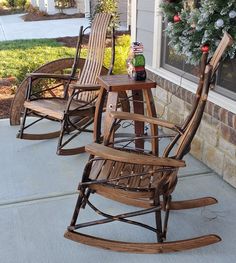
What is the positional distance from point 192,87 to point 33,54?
4.21 m

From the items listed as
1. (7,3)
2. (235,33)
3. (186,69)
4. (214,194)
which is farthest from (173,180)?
(7,3)

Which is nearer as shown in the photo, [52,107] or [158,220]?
[158,220]

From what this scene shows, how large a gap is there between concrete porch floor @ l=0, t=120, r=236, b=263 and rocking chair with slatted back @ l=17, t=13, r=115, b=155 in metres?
0.24

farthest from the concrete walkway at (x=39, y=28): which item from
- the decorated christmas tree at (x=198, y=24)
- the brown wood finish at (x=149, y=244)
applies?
the brown wood finish at (x=149, y=244)

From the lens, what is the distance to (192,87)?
2.88m

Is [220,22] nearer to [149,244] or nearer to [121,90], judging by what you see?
[121,90]

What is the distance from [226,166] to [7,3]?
15.9 metres

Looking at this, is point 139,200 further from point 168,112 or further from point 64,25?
point 64,25

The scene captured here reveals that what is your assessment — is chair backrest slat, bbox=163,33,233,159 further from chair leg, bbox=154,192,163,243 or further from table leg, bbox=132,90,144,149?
table leg, bbox=132,90,144,149

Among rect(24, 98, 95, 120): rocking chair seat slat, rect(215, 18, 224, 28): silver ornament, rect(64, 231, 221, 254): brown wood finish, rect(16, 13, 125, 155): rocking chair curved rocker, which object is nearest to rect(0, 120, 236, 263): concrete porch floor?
rect(64, 231, 221, 254): brown wood finish

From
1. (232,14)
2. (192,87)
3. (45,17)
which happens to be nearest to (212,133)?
(192,87)

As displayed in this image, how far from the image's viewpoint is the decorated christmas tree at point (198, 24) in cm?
223

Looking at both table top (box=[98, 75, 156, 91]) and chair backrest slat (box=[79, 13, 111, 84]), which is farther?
chair backrest slat (box=[79, 13, 111, 84])

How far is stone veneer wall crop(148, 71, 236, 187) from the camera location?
247 centimetres
